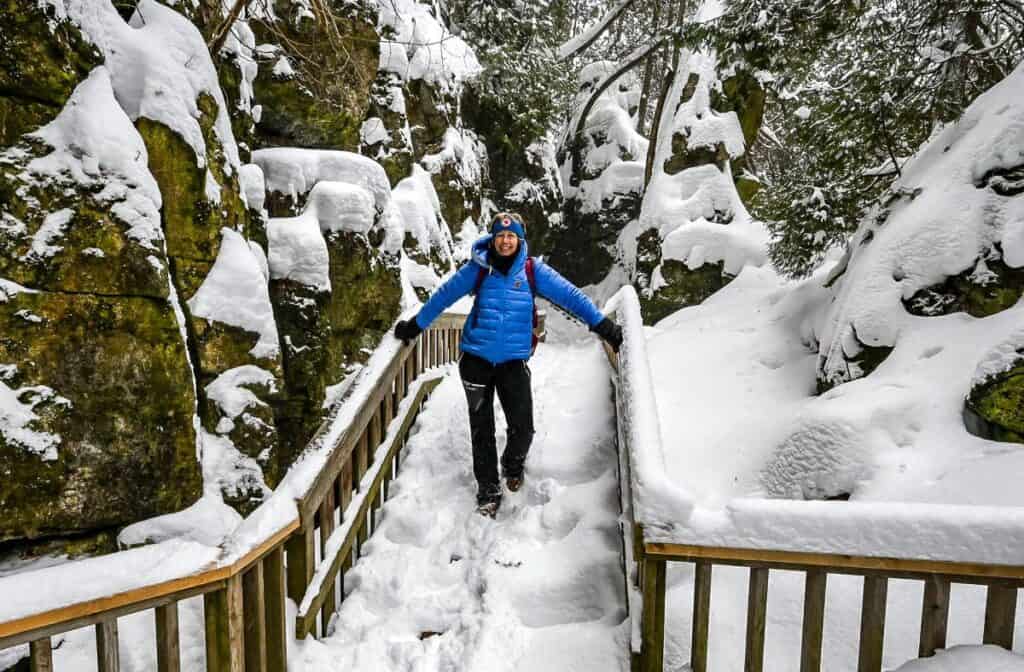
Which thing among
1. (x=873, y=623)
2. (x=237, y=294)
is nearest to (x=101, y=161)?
(x=237, y=294)

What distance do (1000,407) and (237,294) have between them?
625 cm

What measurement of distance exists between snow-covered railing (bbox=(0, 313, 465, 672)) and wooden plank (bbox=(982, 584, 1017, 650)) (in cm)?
255

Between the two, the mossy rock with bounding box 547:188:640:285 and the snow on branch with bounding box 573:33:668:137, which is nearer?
the snow on branch with bounding box 573:33:668:137

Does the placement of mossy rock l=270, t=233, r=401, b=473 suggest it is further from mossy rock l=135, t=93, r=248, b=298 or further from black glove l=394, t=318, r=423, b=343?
black glove l=394, t=318, r=423, b=343

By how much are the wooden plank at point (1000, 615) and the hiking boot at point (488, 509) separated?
8.15 ft

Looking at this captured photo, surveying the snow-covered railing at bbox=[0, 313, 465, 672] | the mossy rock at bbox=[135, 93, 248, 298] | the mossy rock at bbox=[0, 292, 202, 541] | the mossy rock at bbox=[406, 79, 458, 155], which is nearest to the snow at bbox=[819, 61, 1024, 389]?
the snow-covered railing at bbox=[0, 313, 465, 672]

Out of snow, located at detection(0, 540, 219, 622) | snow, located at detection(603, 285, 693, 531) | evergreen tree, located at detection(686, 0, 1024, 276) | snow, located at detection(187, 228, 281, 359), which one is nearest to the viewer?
snow, located at detection(0, 540, 219, 622)

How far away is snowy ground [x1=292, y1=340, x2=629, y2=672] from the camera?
2.52 m

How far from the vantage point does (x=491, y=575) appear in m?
2.96

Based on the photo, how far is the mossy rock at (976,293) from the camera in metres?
4.30

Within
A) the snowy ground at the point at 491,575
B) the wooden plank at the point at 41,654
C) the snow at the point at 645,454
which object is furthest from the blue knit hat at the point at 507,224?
the wooden plank at the point at 41,654

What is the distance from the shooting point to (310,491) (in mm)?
2441

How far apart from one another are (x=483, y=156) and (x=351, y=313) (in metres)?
9.43

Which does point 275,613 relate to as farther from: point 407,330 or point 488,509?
point 407,330
